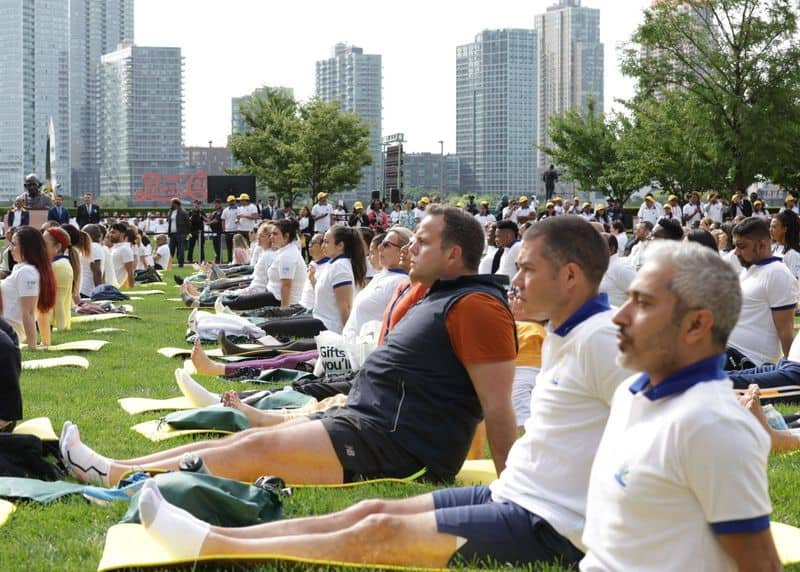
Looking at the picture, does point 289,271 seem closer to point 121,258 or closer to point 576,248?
point 121,258

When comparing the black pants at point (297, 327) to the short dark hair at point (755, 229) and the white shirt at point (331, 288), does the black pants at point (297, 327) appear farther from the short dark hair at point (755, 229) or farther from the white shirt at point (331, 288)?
the short dark hair at point (755, 229)

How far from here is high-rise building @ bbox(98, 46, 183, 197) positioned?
140000 millimetres

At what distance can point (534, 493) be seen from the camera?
386 centimetres

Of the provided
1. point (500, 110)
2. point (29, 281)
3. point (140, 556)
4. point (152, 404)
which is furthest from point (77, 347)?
point (500, 110)

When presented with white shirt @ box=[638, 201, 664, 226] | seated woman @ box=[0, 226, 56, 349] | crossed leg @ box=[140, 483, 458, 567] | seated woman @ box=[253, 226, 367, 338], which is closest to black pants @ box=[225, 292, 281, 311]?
seated woman @ box=[0, 226, 56, 349]

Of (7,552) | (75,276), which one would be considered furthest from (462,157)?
A: (7,552)

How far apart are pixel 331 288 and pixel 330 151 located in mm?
46439

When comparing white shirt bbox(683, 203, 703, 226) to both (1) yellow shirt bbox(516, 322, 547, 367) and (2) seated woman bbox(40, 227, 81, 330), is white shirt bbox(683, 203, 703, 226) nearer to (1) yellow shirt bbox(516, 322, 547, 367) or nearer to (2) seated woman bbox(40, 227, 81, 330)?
(2) seated woman bbox(40, 227, 81, 330)

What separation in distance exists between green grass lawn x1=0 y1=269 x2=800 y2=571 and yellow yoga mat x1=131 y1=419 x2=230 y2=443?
0.21ft

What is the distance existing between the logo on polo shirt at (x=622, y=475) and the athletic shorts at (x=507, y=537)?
1.02 metres

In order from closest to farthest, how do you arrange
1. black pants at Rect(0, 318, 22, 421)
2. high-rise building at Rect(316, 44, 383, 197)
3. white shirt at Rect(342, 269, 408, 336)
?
black pants at Rect(0, 318, 22, 421), white shirt at Rect(342, 269, 408, 336), high-rise building at Rect(316, 44, 383, 197)

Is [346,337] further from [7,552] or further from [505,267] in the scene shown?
[505,267]

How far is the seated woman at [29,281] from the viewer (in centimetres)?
1147

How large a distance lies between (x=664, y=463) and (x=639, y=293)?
412mm
